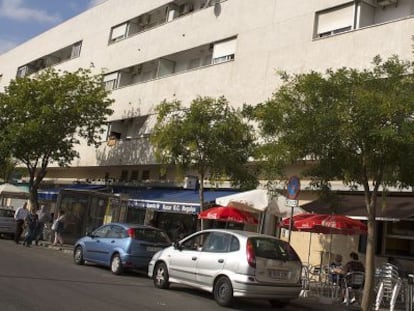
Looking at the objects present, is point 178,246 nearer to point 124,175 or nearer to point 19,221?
point 19,221

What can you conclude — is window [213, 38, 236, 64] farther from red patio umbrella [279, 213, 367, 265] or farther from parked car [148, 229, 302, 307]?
parked car [148, 229, 302, 307]

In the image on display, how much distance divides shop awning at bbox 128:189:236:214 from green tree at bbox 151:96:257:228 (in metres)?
1.73

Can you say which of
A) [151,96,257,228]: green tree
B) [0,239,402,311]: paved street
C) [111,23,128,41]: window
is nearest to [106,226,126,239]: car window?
[0,239,402,311]: paved street

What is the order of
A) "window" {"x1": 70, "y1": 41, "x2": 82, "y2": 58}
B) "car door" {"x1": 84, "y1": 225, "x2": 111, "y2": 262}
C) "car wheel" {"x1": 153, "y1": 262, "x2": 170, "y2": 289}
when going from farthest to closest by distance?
"window" {"x1": 70, "y1": 41, "x2": 82, "y2": 58} < "car door" {"x1": 84, "y1": 225, "x2": 111, "y2": 262} < "car wheel" {"x1": 153, "y1": 262, "x2": 170, "y2": 289}

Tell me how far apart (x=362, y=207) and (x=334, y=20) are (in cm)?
707

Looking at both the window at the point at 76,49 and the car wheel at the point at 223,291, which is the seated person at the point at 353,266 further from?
Result: the window at the point at 76,49

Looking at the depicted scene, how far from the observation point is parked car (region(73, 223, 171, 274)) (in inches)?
619

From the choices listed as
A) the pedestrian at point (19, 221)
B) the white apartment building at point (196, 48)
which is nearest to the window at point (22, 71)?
the white apartment building at point (196, 48)

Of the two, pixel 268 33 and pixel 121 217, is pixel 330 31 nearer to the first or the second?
pixel 268 33

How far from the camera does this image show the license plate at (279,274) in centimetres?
Answer: 1156

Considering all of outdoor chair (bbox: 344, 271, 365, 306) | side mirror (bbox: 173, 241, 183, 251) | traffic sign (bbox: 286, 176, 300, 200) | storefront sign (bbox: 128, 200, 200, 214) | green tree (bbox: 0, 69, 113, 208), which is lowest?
outdoor chair (bbox: 344, 271, 365, 306)

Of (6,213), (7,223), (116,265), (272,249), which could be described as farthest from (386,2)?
(6,213)

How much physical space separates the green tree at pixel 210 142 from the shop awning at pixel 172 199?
1732 millimetres

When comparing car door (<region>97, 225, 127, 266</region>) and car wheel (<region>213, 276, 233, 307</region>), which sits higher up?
car door (<region>97, 225, 127, 266</region>)
